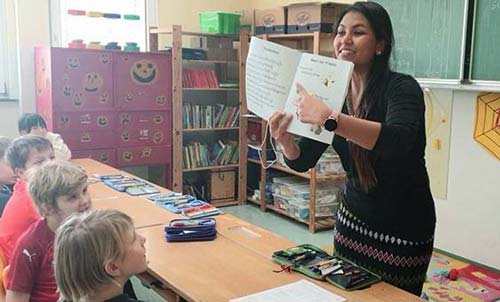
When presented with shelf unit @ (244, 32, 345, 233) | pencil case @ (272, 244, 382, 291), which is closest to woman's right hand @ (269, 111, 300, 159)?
pencil case @ (272, 244, 382, 291)

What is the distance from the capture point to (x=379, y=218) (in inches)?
61.0

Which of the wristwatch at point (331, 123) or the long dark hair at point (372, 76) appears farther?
the long dark hair at point (372, 76)

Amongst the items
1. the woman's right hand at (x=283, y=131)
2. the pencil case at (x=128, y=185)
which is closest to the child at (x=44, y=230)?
the woman's right hand at (x=283, y=131)

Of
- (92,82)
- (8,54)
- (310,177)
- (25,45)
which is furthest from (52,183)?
(8,54)

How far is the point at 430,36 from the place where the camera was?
3.66 m

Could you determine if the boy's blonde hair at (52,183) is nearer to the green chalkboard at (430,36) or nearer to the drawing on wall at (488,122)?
the green chalkboard at (430,36)

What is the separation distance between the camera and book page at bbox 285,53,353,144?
1.43 meters

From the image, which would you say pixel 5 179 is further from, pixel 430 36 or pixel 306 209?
pixel 430 36

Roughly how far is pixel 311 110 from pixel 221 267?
70cm

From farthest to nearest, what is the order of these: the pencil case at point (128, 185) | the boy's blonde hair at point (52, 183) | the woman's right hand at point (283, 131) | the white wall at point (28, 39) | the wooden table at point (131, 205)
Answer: the white wall at point (28, 39) < the pencil case at point (128, 185) < the wooden table at point (131, 205) < the boy's blonde hair at point (52, 183) < the woman's right hand at point (283, 131)

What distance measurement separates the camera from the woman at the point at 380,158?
141 centimetres

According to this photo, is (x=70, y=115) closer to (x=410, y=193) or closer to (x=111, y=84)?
(x=111, y=84)

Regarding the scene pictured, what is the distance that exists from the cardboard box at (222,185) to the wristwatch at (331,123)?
4006mm

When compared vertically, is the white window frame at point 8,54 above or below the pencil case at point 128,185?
above
